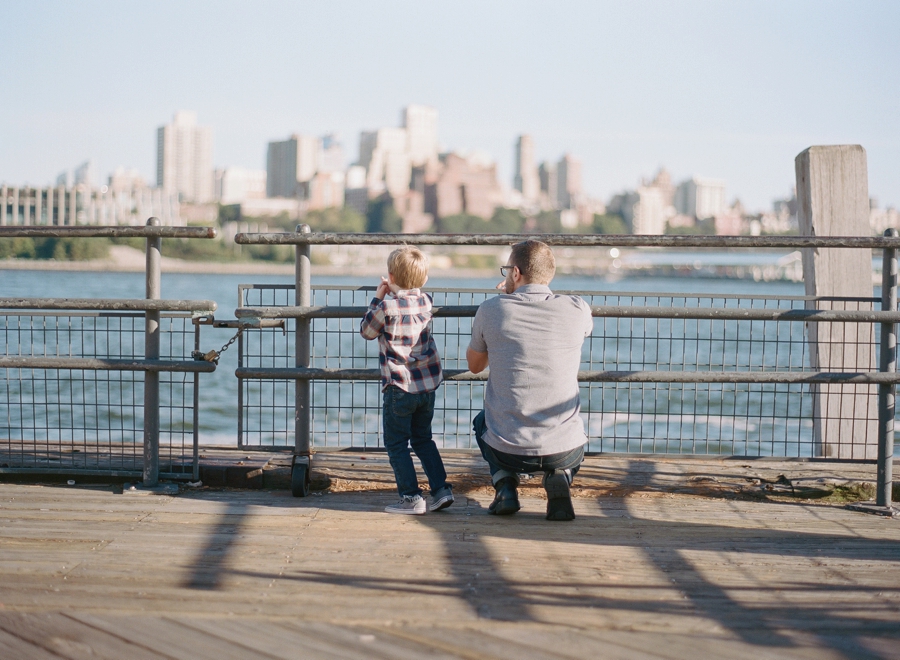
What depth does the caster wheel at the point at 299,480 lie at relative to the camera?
4.23 meters

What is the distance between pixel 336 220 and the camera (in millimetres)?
138625

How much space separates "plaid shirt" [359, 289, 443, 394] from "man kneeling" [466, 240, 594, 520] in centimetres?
22

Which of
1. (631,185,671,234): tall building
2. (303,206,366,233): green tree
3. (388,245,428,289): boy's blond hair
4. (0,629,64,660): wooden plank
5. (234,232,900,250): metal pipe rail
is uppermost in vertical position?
(631,185,671,234): tall building

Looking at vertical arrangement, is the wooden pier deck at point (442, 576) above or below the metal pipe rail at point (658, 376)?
below

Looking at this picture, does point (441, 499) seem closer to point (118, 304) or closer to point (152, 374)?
point (152, 374)

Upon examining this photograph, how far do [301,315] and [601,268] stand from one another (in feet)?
360

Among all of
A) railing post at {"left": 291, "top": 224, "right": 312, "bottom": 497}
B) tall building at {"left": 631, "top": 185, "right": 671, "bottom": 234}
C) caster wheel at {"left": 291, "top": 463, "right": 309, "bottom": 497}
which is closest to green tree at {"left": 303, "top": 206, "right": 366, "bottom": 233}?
tall building at {"left": 631, "top": 185, "right": 671, "bottom": 234}

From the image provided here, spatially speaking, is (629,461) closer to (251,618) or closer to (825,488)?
(825,488)

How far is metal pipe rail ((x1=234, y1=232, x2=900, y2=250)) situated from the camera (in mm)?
4039

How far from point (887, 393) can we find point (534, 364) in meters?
1.65

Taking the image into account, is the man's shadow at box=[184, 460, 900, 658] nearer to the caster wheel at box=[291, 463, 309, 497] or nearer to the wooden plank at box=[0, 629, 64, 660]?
the caster wheel at box=[291, 463, 309, 497]

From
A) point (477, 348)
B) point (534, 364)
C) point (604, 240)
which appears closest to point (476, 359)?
point (477, 348)

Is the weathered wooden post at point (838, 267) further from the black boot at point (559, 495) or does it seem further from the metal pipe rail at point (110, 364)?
the metal pipe rail at point (110, 364)

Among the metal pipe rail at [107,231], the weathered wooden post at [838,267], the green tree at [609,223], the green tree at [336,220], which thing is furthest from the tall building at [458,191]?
the metal pipe rail at [107,231]
